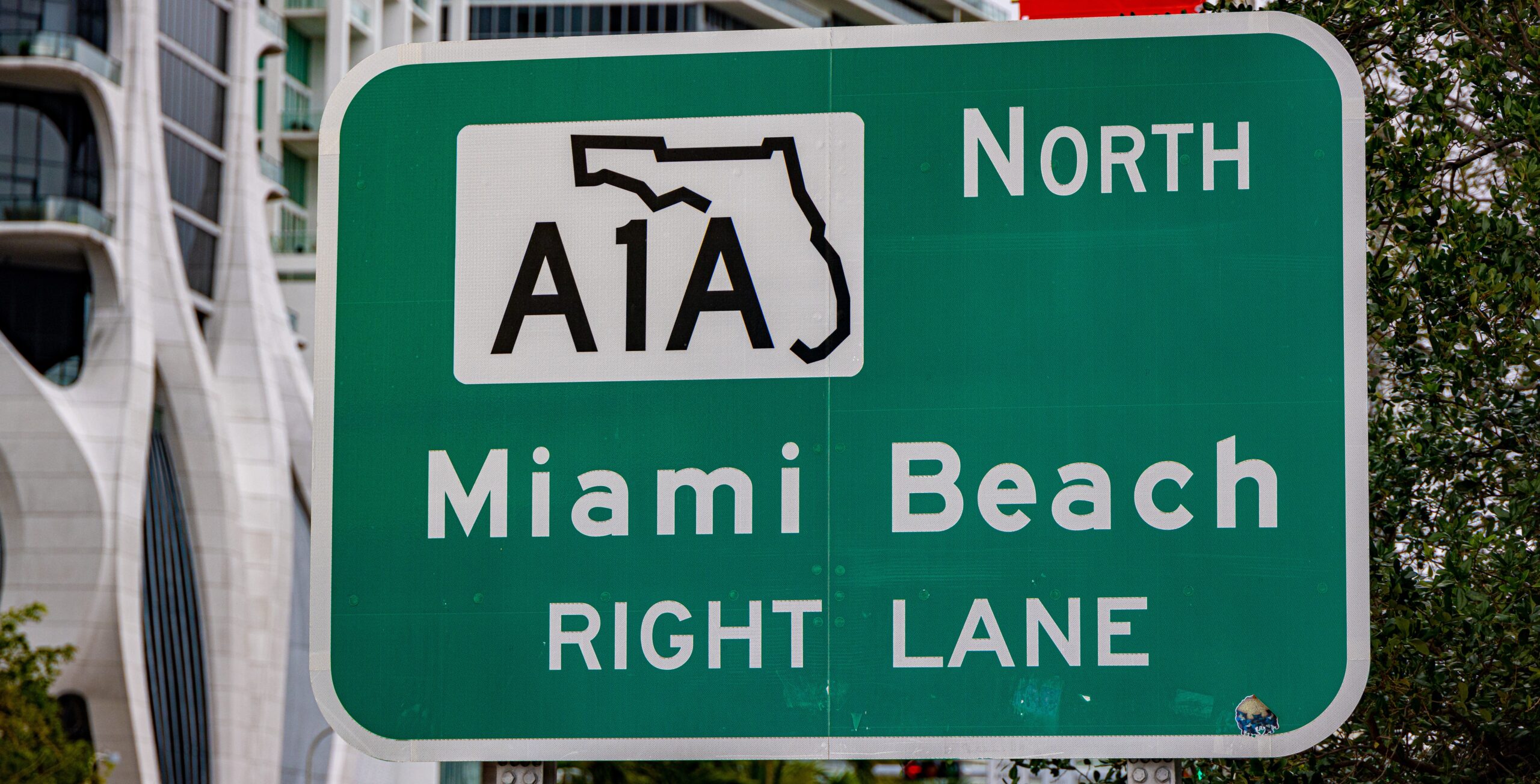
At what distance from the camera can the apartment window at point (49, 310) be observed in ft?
170

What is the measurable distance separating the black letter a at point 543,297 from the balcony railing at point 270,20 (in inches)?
2553

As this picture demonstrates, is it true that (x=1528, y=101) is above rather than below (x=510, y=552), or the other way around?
above

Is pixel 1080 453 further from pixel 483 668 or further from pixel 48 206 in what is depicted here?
pixel 48 206

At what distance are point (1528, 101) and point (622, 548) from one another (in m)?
4.78

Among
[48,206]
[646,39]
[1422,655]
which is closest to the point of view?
[646,39]

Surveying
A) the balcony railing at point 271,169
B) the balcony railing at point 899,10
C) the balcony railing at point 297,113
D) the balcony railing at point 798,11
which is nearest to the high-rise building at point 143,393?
the balcony railing at point 271,169

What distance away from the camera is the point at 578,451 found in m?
3.64

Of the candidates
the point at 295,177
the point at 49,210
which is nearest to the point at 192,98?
the point at 49,210

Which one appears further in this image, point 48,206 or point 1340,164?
point 48,206

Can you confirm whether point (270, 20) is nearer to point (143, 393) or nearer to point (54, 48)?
point (54, 48)

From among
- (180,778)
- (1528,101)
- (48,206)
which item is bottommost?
(180,778)

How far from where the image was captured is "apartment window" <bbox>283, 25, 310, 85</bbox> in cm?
7700

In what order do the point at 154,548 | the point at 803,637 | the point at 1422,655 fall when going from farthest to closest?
the point at 154,548, the point at 1422,655, the point at 803,637

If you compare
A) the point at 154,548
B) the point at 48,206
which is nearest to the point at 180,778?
the point at 154,548
